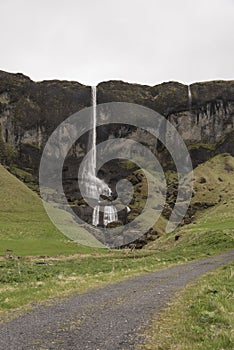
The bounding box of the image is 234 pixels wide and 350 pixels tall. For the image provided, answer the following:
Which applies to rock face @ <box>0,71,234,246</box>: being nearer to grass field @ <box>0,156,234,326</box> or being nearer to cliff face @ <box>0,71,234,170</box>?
cliff face @ <box>0,71,234,170</box>

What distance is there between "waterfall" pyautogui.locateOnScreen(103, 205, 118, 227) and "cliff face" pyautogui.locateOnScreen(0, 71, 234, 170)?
56181 millimetres

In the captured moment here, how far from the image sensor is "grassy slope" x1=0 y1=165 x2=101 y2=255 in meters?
64.1

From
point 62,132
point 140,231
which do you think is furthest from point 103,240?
point 62,132

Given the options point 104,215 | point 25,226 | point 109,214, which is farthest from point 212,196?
point 25,226

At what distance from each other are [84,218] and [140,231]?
20867 mm

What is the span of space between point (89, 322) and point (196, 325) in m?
3.33

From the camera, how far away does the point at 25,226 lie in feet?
280

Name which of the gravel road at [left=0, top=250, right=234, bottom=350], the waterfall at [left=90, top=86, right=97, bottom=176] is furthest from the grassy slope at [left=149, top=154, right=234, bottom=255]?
the waterfall at [left=90, top=86, right=97, bottom=176]

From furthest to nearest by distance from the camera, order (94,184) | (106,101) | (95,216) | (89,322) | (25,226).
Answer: (106,101) < (94,184) < (95,216) < (25,226) < (89,322)

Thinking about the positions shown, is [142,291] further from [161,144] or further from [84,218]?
[161,144]

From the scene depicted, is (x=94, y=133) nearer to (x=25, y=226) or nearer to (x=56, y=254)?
(x=25, y=226)

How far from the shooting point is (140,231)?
12006 cm

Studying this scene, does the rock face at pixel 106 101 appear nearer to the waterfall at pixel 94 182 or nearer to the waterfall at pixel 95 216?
the waterfall at pixel 94 182

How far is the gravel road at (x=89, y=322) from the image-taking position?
31.7 ft
